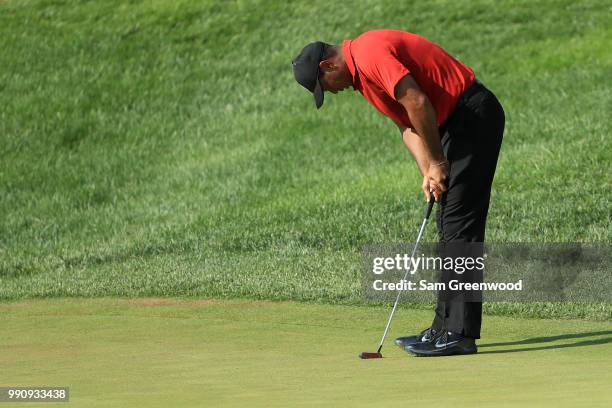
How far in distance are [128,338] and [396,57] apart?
2.41m

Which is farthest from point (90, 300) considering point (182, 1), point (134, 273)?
point (182, 1)

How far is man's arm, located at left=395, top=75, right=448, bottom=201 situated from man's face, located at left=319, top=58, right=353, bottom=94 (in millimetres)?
389

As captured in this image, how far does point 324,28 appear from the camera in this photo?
83.9ft

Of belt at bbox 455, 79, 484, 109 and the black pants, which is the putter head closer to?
the black pants

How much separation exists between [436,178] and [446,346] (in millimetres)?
947

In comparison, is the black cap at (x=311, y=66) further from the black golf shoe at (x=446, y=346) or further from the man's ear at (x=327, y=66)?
the black golf shoe at (x=446, y=346)

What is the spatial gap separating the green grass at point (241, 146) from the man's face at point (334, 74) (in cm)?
307

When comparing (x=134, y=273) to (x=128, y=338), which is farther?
(x=134, y=273)

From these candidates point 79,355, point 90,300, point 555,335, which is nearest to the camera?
point 79,355

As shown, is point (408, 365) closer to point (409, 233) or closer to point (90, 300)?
point (90, 300)

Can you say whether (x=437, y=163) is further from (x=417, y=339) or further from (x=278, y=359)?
(x=278, y=359)

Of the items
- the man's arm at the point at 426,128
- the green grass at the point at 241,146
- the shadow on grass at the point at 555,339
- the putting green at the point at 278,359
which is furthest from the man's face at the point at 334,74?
the green grass at the point at 241,146

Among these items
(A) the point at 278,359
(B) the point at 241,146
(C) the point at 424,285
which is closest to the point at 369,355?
(A) the point at 278,359

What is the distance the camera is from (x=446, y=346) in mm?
7125
